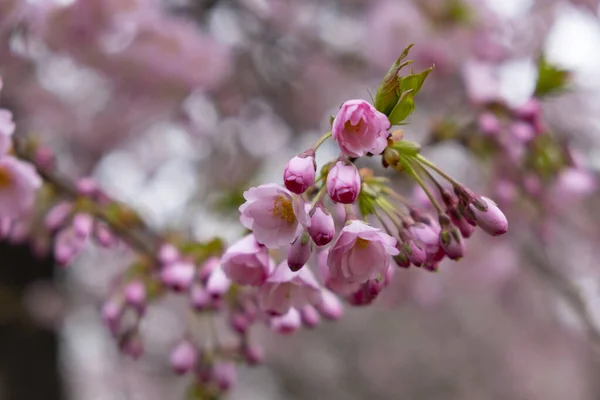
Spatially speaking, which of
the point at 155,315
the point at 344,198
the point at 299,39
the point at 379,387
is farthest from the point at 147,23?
the point at 379,387

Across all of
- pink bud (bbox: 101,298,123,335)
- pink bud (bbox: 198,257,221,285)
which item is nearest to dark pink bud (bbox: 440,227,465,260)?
pink bud (bbox: 198,257,221,285)

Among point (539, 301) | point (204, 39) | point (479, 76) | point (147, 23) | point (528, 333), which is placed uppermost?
point (479, 76)

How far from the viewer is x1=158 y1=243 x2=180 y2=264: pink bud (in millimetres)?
1244

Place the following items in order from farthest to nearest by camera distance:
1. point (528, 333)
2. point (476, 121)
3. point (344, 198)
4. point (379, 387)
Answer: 1. point (379, 387)
2. point (528, 333)
3. point (476, 121)
4. point (344, 198)

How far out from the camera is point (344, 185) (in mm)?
739

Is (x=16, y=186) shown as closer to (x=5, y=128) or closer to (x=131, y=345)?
(x=5, y=128)

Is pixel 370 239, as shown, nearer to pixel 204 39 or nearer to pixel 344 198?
pixel 344 198

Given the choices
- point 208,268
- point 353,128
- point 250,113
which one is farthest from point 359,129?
point 250,113

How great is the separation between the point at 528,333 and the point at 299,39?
148 inches

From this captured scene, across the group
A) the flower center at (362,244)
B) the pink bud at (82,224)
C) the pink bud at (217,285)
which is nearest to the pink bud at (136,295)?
the pink bud at (82,224)

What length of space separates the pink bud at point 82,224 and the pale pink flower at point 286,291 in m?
0.48

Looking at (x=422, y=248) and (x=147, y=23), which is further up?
(x=422, y=248)

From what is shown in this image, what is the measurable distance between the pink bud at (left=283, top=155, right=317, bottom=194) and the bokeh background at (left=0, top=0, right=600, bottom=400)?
674 mm

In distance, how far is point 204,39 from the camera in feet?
8.00
